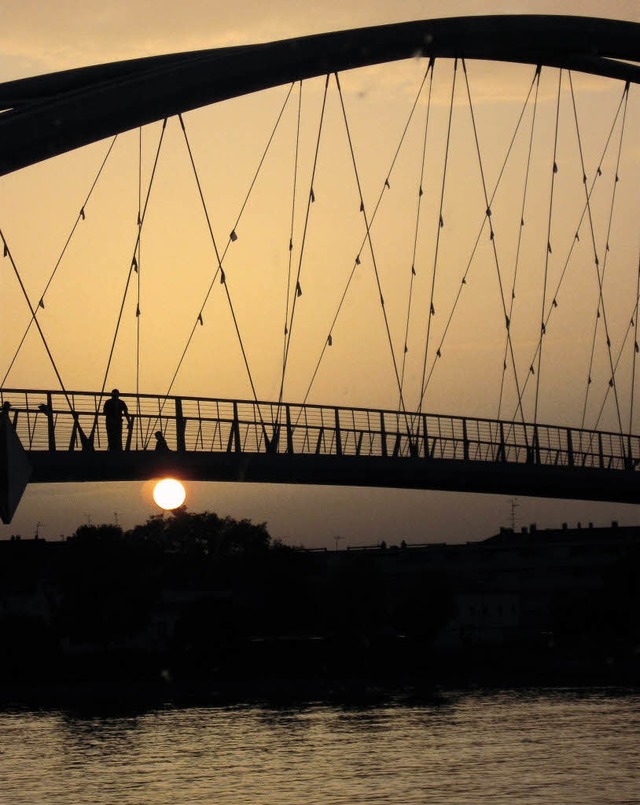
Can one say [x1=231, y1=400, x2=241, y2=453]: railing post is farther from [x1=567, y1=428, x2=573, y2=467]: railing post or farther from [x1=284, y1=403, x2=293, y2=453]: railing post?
[x1=567, y1=428, x2=573, y2=467]: railing post

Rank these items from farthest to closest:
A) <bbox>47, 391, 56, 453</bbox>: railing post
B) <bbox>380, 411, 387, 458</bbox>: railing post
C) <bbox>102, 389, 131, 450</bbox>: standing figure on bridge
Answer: <bbox>380, 411, 387, 458</bbox>: railing post → <bbox>102, 389, 131, 450</bbox>: standing figure on bridge → <bbox>47, 391, 56, 453</bbox>: railing post

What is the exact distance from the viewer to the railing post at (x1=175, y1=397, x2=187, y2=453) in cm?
2945

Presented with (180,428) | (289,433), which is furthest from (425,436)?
(180,428)

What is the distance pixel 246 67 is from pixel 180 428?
681 centimetres

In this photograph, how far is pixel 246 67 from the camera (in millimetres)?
27078

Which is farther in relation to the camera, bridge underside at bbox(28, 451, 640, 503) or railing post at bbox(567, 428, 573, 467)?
railing post at bbox(567, 428, 573, 467)

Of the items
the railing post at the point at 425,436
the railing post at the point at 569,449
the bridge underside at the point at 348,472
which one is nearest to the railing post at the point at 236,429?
the bridge underside at the point at 348,472

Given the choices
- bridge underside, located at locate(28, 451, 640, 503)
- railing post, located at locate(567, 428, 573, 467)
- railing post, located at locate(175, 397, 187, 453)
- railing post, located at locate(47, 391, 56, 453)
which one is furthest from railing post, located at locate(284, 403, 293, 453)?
railing post, located at locate(567, 428, 573, 467)

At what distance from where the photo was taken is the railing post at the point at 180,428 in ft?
96.6

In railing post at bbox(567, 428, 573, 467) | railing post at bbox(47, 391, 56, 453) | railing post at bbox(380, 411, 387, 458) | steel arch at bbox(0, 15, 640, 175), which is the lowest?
railing post at bbox(47, 391, 56, 453)

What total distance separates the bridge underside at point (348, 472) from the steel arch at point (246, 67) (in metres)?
6.56

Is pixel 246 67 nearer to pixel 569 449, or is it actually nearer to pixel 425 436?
pixel 425 436

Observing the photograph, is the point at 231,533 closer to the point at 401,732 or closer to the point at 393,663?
the point at 393,663

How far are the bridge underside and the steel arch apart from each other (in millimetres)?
6556
